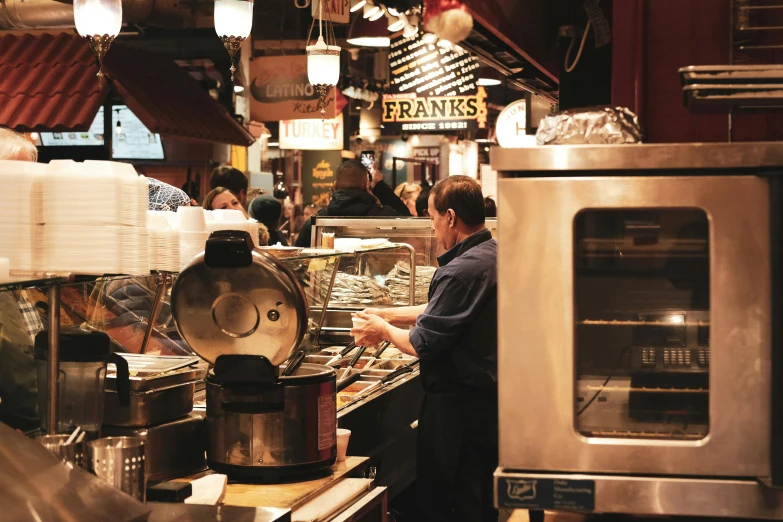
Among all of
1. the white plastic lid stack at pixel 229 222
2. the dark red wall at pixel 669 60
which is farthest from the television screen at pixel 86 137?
the dark red wall at pixel 669 60

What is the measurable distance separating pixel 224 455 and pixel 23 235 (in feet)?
3.15

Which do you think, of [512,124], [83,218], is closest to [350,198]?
[83,218]

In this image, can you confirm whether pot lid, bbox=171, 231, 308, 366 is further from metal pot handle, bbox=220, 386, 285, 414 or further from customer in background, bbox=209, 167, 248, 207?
customer in background, bbox=209, 167, 248, 207

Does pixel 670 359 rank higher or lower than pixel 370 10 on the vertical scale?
lower

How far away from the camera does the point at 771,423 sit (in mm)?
2209

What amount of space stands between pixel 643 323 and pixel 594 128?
18.9 inches

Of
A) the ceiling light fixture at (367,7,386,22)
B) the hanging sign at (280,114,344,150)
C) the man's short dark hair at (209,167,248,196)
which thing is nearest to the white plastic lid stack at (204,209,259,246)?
the man's short dark hair at (209,167,248,196)

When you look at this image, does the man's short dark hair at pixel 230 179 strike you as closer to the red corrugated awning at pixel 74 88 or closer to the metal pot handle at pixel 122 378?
the red corrugated awning at pixel 74 88

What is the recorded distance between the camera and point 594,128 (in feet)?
7.75

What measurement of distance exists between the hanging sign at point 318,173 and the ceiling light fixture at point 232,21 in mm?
10676

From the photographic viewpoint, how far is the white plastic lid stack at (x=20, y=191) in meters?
2.51

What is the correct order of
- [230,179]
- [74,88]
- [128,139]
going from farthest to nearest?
[128,139]
[74,88]
[230,179]

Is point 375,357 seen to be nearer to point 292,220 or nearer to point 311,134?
point 311,134

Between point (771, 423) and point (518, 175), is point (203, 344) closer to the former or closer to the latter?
point (518, 175)
